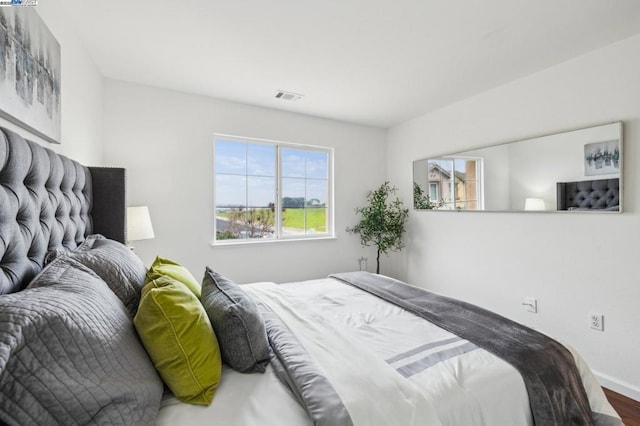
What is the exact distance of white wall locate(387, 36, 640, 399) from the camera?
1975mm

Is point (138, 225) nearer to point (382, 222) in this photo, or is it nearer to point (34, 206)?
point (34, 206)

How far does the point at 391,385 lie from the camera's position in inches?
38.5

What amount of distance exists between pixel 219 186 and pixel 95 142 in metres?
1.12

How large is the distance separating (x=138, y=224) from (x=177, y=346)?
174 cm

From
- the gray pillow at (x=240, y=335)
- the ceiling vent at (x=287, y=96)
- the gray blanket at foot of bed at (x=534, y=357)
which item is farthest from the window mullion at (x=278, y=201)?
the gray pillow at (x=240, y=335)

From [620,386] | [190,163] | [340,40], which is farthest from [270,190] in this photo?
[620,386]

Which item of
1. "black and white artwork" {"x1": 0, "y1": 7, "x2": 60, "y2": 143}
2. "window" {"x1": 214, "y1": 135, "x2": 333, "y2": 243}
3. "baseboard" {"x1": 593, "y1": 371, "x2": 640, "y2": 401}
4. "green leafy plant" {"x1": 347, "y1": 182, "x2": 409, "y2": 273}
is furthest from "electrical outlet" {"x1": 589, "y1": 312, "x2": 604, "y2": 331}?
"black and white artwork" {"x1": 0, "y1": 7, "x2": 60, "y2": 143}

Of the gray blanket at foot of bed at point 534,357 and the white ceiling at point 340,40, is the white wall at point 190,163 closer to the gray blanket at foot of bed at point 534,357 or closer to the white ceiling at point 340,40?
the white ceiling at point 340,40

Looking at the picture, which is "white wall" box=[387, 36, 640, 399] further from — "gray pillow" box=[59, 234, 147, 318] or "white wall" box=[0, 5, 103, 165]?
"white wall" box=[0, 5, 103, 165]

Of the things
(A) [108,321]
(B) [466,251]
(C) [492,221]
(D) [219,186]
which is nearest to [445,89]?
(C) [492,221]

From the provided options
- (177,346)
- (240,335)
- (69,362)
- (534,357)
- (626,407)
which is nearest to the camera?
(69,362)

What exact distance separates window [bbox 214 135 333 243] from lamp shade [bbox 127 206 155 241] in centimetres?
79

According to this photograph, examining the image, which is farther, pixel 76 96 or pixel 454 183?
pixel 454 183

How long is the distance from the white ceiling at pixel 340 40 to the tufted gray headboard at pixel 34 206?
1012 mm
